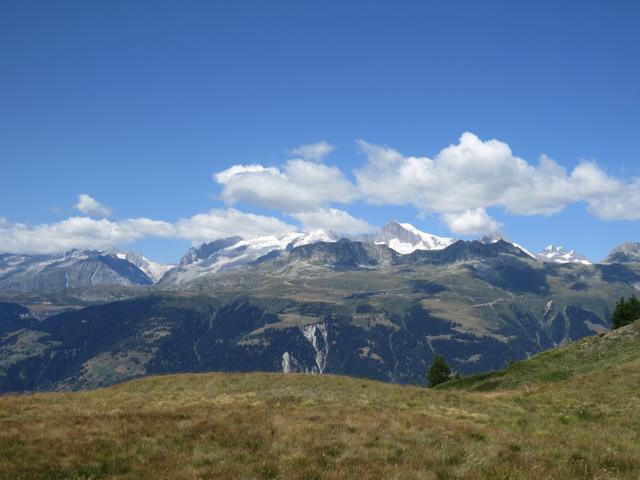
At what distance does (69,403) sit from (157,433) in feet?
51.4

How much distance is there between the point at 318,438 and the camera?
65.3 feet

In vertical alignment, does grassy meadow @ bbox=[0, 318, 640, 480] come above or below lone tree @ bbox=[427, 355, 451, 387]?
above

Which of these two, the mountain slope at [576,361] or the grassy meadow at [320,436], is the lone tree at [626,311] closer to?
the mountain slope at [576,361]

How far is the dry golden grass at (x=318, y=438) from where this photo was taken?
15891mm

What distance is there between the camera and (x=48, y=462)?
639 inches

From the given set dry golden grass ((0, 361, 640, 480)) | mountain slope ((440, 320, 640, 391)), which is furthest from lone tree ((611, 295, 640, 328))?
dry golden grass ((0, 361, 640, 480))

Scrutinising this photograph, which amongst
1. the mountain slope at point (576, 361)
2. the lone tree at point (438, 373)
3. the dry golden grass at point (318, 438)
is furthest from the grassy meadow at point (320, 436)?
the lone tree at point (438, 373)

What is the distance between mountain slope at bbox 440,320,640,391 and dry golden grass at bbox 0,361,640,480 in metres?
15.9

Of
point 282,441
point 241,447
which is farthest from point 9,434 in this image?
point 282,441

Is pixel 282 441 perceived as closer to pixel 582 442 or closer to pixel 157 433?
pixel 157 433

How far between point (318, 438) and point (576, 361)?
45.6m

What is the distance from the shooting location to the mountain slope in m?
50.9

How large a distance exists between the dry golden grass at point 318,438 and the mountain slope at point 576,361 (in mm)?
15861

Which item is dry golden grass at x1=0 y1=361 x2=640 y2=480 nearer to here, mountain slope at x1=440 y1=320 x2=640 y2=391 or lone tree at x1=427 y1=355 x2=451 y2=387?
mountain slope at x1=440 y1=320 x2=640 y2=391
